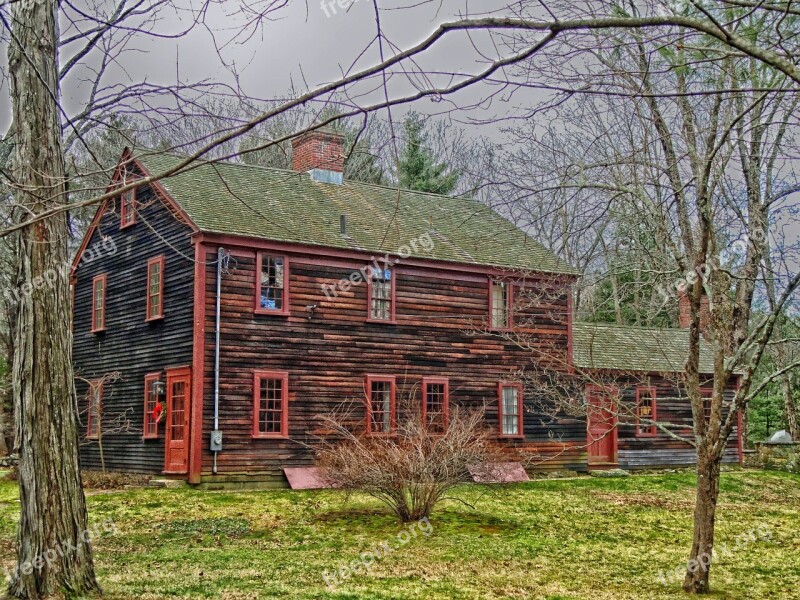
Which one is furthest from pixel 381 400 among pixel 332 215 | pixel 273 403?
pixel 332 215

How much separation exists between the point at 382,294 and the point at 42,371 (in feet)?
53.3

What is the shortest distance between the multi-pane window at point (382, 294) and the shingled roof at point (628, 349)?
22.2ft

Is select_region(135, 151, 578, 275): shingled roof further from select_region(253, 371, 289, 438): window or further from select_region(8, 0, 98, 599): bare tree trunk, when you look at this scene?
select_region(8, 0, 98, 599): bare tree trunk

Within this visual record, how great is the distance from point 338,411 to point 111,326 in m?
6.85

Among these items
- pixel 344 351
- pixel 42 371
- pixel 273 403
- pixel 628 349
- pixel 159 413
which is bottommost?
pixel 159 413

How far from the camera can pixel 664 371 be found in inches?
1161

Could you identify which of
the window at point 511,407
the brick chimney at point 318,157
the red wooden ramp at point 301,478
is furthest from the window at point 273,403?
the brick chimney at point 318,157

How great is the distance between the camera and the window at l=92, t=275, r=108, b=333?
26.6 metres

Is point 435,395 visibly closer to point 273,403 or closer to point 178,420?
point 273,403

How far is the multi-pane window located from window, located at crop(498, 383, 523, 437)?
393 cm

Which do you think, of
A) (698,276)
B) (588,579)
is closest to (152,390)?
(588,579)

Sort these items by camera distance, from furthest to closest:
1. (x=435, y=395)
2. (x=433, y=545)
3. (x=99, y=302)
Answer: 1. (x=99, y=302)
2. (x=435, y=395)
3. (x=433, y=545)

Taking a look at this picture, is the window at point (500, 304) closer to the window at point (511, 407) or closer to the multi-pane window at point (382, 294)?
the window at point (511, 407)

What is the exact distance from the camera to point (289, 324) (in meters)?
23.4
